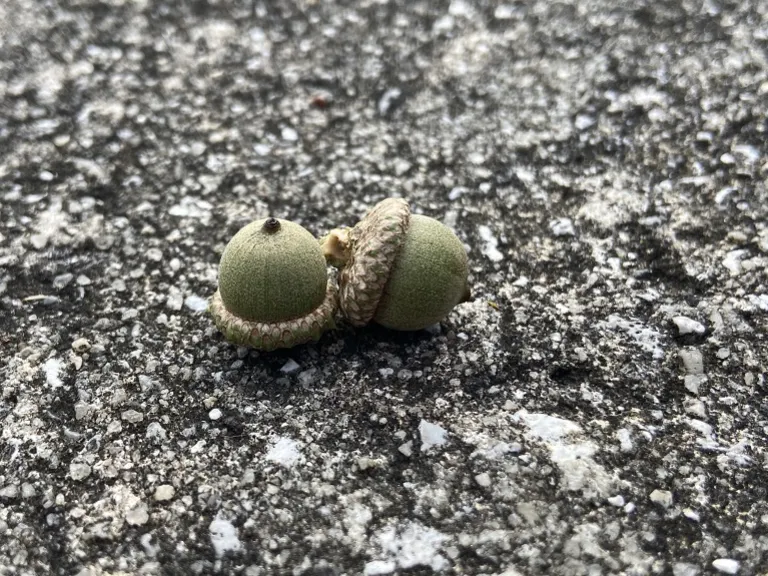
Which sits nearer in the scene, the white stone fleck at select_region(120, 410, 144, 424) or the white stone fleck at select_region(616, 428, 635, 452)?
the white stone fleck at select_region(616, 428, 635, 452)

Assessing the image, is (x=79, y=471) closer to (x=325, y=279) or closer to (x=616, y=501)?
(x=325, y=279)

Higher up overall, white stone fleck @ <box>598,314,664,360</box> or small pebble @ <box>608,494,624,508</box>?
white stone fleck @ <box>598,314,664,360</box>

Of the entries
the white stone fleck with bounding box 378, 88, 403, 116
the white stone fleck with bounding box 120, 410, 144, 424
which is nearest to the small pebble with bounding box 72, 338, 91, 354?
the white stone fleck with bounding box 120, 410, 144, 424

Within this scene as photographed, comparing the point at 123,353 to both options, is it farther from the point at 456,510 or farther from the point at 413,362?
the point at 456,510

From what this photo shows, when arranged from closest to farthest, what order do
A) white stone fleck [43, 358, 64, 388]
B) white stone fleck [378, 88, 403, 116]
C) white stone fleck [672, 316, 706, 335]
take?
white stone fleck [43, 358, 64, 388]
white stone fleck [672, 316, 706, 335]
white stone fleck [378, 88, 403, 116]

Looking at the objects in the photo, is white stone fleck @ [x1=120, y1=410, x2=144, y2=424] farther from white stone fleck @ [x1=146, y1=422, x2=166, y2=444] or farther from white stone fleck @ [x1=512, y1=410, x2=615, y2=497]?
white stone fleck @ [x1=512, y1=410, x2=615, y2=497]

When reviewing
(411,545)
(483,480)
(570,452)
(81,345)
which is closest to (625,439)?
(570,452)
